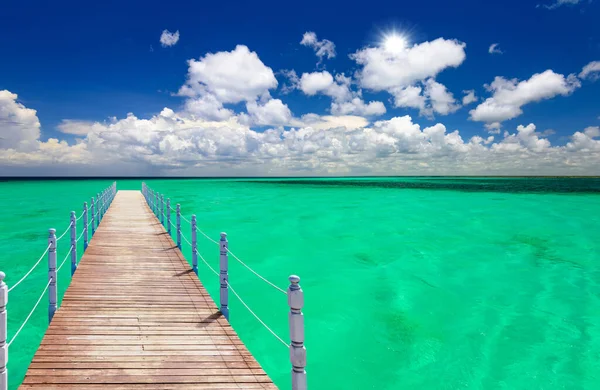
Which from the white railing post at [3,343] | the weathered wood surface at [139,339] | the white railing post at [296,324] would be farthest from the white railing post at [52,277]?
the white railing post at [296,324]

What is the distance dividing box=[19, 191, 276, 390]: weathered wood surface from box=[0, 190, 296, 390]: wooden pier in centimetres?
1

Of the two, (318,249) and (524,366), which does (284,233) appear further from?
(524,366)

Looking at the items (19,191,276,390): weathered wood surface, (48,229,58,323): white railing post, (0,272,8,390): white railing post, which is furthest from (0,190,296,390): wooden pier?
(0,272,8,390): white railing post

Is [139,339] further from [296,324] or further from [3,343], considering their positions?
[296,324]

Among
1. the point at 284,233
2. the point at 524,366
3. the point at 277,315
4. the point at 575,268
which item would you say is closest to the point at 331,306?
the point at 277,315

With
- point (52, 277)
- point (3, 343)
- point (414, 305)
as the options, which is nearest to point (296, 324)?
point (3, 343)

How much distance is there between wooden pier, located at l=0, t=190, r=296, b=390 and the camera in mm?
4289

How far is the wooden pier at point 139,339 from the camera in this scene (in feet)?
14.1

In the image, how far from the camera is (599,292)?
1200 cm

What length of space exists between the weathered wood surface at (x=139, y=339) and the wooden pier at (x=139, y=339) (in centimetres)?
1

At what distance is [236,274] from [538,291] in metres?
9.91

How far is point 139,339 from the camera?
5.31 meters

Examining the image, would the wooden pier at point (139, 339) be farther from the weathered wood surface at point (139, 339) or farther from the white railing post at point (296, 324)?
the white railing post at point (296, 324)

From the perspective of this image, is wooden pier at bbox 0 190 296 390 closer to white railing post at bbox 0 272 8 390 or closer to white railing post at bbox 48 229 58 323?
white railing post at bbox 48 229 58 323
